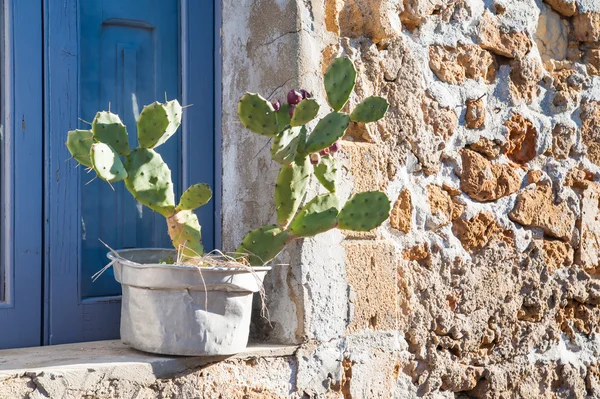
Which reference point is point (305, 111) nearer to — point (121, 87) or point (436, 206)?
point (121, 87)

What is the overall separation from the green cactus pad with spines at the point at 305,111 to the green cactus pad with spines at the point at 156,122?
0.32 m

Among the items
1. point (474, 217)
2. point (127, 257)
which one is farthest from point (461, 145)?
point (127, 257)

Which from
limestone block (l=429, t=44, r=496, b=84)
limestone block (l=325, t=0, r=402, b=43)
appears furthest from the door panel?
limestone block (l=429, t=44, r=496, b=84)

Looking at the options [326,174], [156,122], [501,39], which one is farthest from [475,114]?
[156,122]

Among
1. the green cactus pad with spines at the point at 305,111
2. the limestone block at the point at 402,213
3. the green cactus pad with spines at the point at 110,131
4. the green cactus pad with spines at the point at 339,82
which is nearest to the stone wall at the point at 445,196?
the limestone block at the point at 402,213

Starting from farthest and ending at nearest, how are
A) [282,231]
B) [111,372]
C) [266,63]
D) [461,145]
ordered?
[461,145]
[266,63]
[282,231]
[111,372]

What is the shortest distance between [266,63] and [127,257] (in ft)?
2.38

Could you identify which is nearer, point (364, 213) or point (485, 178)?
point (364, 213)

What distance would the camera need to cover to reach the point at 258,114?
6.78 ft

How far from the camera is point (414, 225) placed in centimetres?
263

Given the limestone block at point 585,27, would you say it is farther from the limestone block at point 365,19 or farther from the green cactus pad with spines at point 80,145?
the green cactus pad with spines at point 80,145

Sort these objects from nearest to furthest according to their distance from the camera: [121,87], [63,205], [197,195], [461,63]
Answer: [197,195]
[63,205]
[121,87]
[461,63]

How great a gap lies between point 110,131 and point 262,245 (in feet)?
1.70

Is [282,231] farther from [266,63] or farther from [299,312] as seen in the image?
[266,63]
